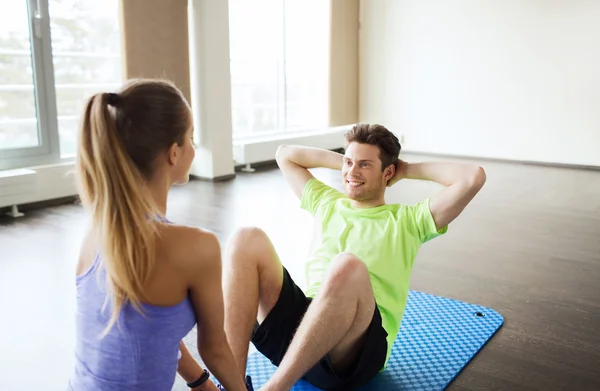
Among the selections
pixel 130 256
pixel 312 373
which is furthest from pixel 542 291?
pixel 130 256

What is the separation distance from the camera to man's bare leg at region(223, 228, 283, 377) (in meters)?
1.56

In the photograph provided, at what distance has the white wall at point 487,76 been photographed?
19.8 ft

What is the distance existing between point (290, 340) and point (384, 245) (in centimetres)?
38

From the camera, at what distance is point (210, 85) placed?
520 cm

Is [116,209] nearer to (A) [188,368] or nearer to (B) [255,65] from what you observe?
(A) [188,368]

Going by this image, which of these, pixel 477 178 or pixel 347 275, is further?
pixel 477 178

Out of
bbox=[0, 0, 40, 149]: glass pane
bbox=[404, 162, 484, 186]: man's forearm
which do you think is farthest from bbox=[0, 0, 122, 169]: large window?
bbox=[404, 162, 484, 186]: man's forearm

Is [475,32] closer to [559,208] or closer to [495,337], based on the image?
[559,208]

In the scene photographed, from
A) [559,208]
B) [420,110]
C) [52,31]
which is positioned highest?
[52,31]

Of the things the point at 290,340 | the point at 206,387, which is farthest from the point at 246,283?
the point at 206,387

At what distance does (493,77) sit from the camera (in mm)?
6512

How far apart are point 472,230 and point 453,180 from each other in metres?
2.02

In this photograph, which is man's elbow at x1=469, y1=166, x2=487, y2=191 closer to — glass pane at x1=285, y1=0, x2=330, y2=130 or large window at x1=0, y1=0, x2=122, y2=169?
large window at x1=0, y1=0, x2=122, y2=169

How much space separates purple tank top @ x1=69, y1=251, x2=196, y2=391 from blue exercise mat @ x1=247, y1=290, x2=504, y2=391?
0.85m
